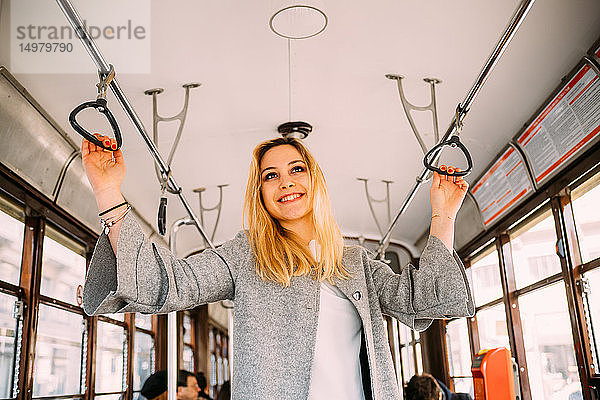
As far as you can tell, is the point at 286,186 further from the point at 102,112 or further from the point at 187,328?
the point at 187,328

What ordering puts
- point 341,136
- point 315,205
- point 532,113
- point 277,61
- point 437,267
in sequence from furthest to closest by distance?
point 341,136 < point 532,113 < point 277,61 < point 315,205 < point 437,267

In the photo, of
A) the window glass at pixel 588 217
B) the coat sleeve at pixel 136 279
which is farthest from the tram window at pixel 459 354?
the coat sleeve at pixel 136 279

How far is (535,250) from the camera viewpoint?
13.5 ft

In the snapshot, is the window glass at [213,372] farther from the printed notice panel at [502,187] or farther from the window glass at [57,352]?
the printed notice panel at [502,187]

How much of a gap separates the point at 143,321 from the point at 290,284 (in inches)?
201

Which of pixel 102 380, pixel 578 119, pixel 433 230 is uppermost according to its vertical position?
pixel 578 119

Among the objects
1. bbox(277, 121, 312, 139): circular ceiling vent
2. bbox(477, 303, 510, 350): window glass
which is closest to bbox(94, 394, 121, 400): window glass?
bbox(277, 121, 312, 139): circular ceiling vent

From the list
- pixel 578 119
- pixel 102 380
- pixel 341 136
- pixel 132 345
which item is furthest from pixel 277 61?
pixel 132 345

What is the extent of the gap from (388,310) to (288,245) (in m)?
0.29

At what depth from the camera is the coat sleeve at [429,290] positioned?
1390 mm

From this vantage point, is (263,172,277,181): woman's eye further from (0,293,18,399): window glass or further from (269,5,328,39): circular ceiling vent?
(0,293,18,399): window glass

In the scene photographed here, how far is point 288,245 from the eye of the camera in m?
1.48

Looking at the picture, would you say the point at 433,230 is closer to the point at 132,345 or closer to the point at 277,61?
the point at 277,61

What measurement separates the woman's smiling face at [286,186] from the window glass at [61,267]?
2.51 m
